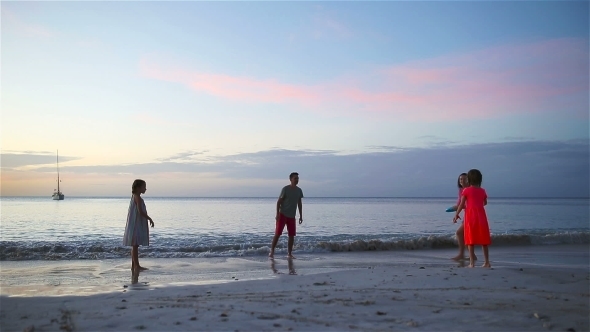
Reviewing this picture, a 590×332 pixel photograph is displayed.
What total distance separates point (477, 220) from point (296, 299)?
Result: 4830 mm

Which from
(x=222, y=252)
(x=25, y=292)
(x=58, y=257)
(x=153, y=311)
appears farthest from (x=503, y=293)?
(x=58, y=257)

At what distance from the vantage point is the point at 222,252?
1320 cm

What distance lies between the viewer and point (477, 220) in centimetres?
875

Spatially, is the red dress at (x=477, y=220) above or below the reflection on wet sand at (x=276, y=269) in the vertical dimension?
above

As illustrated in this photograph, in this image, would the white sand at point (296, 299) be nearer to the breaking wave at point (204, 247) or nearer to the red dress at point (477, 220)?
the red dress at point (477, 220)

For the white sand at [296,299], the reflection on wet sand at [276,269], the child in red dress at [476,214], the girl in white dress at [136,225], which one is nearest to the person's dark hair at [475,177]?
the child in red dress at [476,214]

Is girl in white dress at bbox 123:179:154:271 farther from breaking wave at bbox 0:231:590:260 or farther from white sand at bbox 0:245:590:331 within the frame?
breaking wave at bbox 0:231:590:260

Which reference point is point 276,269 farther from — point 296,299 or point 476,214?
point 476,214

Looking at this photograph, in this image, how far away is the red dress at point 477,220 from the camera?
8695 millimetres

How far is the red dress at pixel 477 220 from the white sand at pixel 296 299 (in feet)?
2.17

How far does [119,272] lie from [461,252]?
320 inches

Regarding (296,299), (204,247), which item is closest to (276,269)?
(296,299)

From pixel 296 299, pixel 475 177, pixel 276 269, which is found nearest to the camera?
pixel 296 299

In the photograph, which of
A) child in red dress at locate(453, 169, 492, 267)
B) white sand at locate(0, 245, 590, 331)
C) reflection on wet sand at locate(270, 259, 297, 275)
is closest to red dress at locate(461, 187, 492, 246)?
child in red dress at locate(453, 169, 492, 267)
